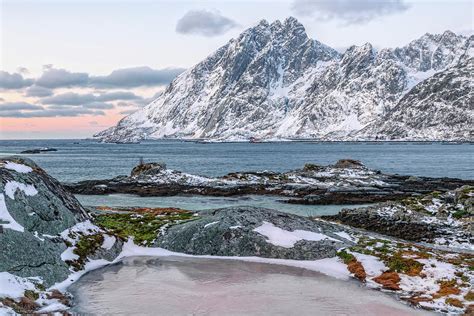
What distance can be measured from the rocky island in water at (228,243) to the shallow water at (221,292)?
3.25 feet

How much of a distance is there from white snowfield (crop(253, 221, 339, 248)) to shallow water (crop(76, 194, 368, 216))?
897 inches

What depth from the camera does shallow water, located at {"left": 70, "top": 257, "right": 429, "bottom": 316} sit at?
18.3 metres

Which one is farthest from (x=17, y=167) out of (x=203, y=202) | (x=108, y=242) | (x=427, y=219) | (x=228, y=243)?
(x=203, y=202)

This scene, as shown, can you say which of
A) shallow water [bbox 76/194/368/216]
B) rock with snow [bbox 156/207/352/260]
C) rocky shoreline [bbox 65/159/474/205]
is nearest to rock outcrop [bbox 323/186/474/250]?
shallow water [bbox 76/194/368/216]

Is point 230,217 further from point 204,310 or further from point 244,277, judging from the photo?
point 204,310

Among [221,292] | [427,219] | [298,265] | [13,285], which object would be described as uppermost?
[13,285]

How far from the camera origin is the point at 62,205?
1017 inches

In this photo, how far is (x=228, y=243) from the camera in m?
27.3

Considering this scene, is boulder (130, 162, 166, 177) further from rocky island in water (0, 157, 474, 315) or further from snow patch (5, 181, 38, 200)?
snow patch (5, 181, 38, 200)

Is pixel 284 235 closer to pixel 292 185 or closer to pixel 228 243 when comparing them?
pixel 228 243

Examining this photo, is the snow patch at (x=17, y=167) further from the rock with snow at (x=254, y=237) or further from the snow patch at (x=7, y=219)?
the rock with snow at (x=254, y=237)

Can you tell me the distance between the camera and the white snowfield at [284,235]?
88.7 feet

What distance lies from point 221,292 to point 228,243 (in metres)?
6.95

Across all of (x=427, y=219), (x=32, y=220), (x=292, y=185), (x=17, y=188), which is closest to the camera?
(x=32, y=220)
